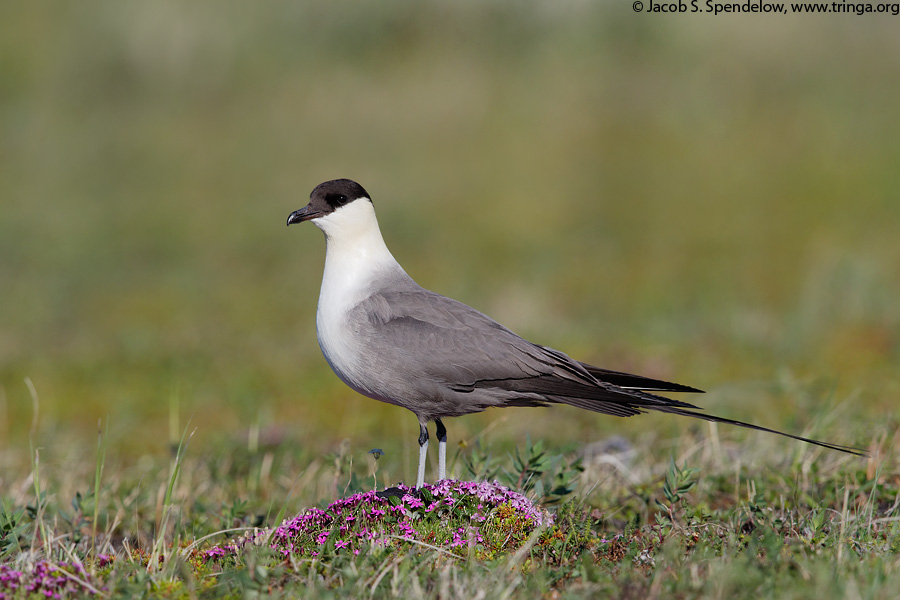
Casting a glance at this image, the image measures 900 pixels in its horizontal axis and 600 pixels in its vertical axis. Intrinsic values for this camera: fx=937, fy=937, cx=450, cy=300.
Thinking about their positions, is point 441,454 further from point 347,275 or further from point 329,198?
point 329,198

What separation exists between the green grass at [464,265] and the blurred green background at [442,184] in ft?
0.19

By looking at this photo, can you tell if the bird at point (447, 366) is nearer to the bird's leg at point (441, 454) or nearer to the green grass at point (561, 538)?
the bird's leg at point (441, 454)

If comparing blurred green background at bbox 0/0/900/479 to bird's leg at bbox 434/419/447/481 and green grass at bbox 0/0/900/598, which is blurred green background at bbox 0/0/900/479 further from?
bird's leg at bbox 434/419/447/481

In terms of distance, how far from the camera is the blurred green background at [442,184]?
9.27 meters

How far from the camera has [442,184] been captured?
16.6 metres

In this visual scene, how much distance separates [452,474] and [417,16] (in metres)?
15.0

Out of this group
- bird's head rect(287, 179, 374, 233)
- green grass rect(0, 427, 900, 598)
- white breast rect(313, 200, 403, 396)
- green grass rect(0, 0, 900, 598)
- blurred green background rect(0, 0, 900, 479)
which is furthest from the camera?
blurred green background rect(0, 0, 900, 479)

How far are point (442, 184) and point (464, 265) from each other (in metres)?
3.34

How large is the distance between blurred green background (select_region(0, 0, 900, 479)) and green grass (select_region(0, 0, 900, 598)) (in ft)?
0.19

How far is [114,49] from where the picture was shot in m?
18.6

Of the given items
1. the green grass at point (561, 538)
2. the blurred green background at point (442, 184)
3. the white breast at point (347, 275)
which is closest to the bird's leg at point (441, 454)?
the green grass at point (561, 538)

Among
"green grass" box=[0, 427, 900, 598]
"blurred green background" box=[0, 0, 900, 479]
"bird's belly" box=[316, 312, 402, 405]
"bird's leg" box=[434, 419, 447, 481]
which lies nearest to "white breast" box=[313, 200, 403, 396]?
"bird's belly" box=[316, 312, 402, 405]

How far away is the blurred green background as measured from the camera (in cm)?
927

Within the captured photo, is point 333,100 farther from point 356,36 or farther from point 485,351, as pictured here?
point 485,351
